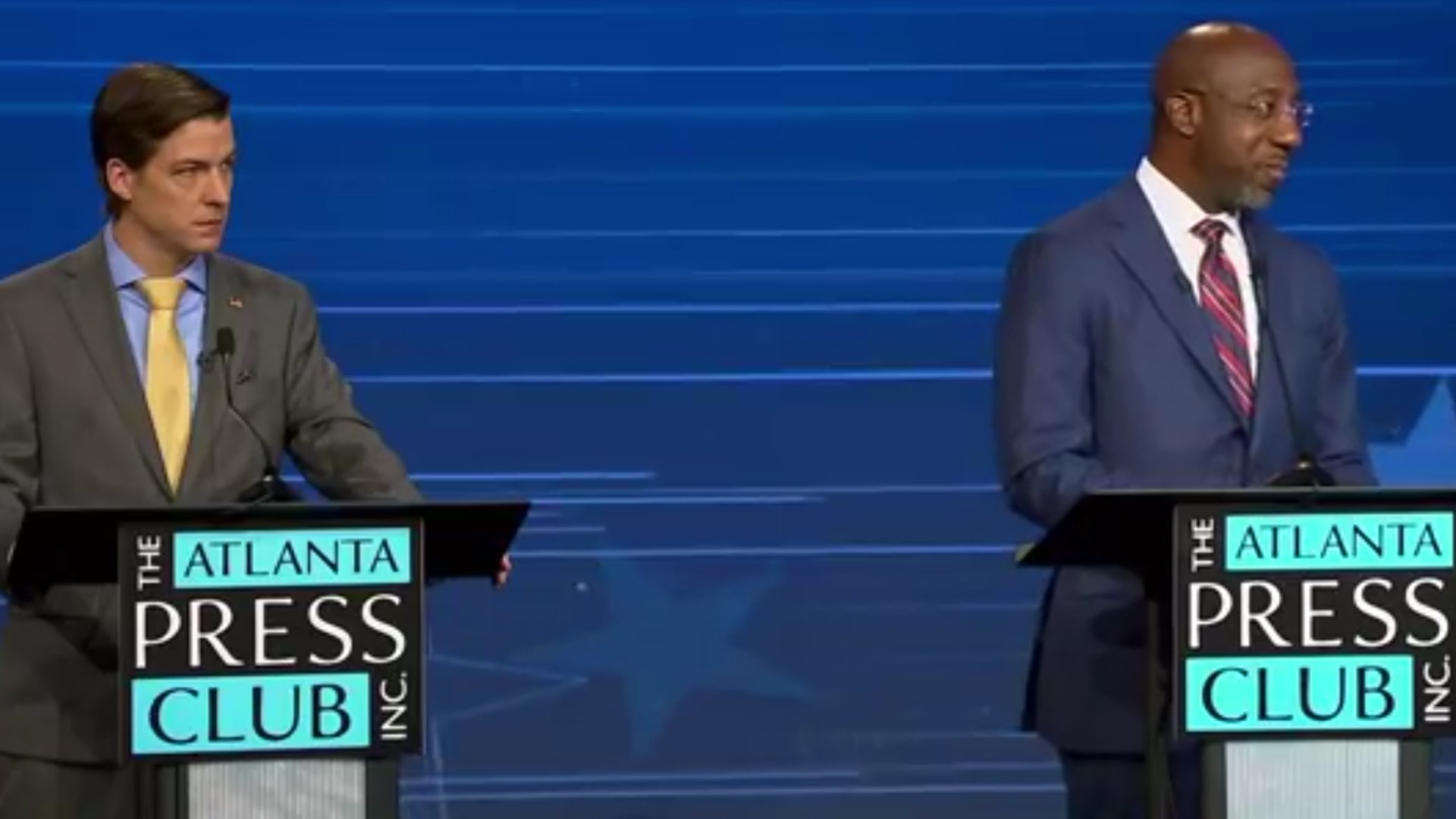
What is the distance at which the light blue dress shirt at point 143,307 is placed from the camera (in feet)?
14.3

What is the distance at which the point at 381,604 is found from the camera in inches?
157

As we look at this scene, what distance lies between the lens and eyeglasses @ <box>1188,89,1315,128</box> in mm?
4566

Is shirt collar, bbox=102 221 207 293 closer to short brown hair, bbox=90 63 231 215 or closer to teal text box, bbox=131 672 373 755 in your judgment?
short brown hair, bbox=90 63 231 215

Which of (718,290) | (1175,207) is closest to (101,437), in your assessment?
(1175,207)

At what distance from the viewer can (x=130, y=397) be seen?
14.1 feet

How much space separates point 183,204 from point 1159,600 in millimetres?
1317

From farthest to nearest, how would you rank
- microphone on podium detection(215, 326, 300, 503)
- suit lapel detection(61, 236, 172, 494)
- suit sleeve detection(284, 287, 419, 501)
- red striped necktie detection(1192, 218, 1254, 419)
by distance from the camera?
red striped necktie detection(1192, 218, 1254, 419), suit sleeve detection(284, 287, 419, 501), suit lapel detection(61, 236, 172, 494), microphone on podium detection(215, 326, 300, 503)

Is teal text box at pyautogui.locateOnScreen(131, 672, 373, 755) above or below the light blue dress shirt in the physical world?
below

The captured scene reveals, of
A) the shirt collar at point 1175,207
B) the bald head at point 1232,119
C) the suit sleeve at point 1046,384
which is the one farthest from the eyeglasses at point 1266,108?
the suit sleeve at point 1046,384

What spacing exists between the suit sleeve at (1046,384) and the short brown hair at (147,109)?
3.52ft

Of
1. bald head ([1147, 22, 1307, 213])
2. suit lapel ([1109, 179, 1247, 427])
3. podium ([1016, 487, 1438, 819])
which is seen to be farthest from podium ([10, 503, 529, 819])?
bald head ([1147, 22, 1307, 213])

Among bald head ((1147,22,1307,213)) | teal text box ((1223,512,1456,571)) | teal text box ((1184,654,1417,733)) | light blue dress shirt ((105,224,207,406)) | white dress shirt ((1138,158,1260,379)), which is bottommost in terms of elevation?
teal text box ((1184,654,1417,733))

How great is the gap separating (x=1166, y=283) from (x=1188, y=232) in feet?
0.35

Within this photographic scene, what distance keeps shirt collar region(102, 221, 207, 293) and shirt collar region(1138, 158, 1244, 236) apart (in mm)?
1265
